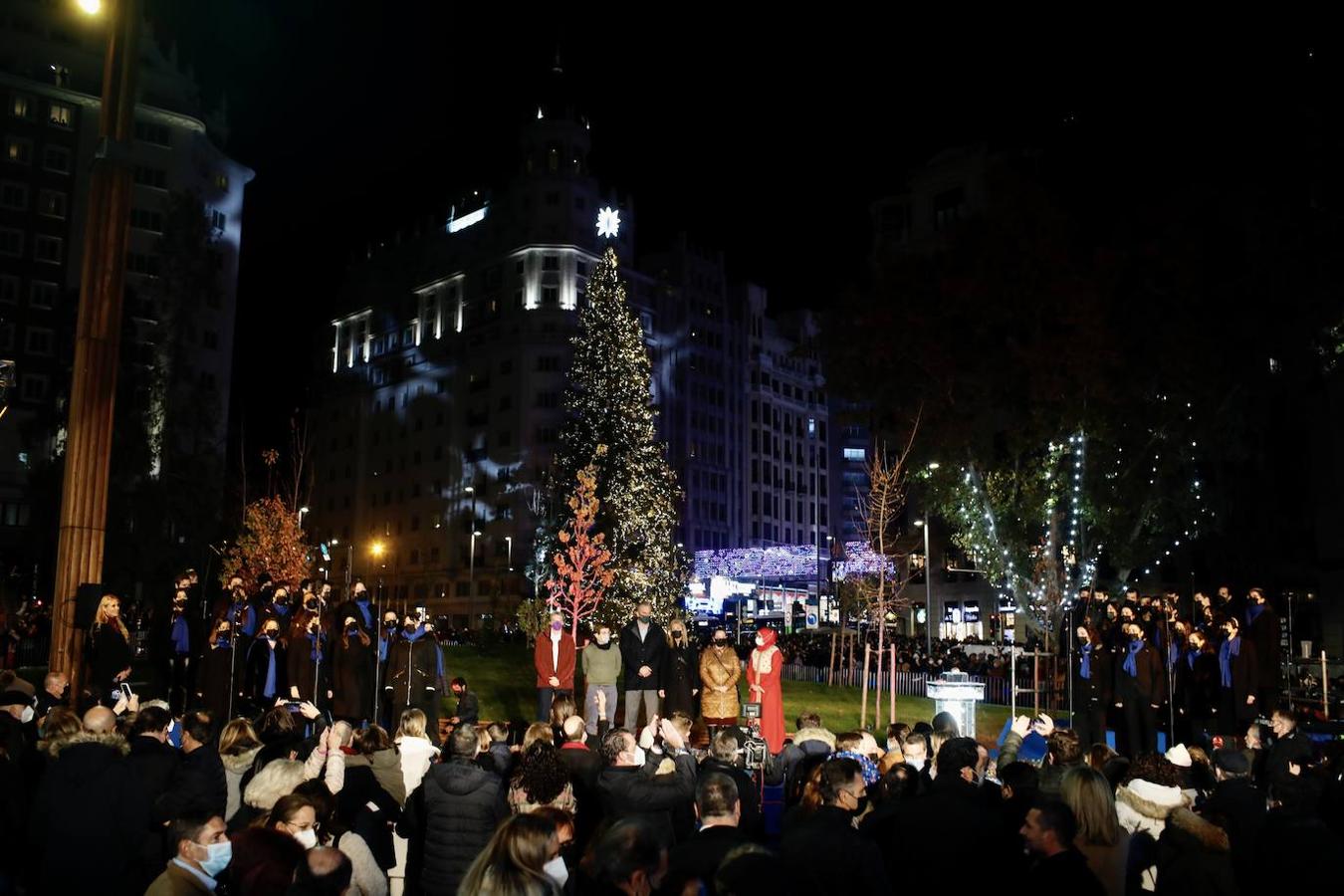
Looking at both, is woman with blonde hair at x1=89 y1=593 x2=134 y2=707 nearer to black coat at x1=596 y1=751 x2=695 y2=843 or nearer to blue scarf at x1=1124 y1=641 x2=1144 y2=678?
black coat at x1=596 y1=751 x2=695 y2=843

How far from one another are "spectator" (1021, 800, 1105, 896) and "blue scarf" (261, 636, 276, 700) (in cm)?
1392

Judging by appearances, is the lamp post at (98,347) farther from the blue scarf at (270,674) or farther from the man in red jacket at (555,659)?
the man in red jacket at (555,659)

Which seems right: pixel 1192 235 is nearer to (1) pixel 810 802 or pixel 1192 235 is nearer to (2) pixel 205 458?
(1) pixel 810 802

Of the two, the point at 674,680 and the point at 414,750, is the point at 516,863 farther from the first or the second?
the point at 674,680

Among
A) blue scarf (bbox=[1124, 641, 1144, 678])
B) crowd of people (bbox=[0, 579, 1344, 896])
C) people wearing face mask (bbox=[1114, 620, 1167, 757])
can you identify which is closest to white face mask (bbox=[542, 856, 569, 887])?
crowd of people (bbox=[0, 579, 1344, 896])

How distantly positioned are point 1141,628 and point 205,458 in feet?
130

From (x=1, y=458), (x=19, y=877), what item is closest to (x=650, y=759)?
(x=19, y=877)

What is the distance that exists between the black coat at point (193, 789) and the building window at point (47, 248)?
261 ft

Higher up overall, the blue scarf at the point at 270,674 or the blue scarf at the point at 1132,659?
the blue scarf at the point at 1132,659

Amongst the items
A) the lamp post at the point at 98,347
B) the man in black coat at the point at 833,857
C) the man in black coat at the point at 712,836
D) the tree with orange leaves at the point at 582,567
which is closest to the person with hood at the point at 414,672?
the lamp post at the point at 98,347

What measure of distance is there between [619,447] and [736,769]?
4579 centimetres

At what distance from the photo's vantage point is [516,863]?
5137mm

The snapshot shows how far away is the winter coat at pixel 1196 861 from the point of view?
252 inches

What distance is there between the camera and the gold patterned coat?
1759 centimetres
